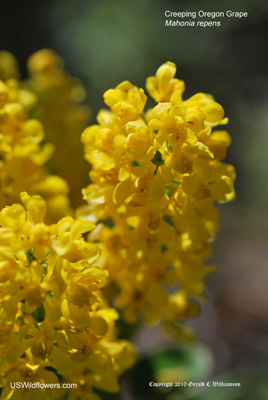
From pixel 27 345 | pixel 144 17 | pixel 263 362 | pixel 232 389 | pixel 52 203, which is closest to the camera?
pixel 27 345

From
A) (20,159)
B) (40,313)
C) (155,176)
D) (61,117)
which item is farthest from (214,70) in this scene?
(40,313)

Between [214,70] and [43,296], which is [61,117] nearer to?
[43,296]

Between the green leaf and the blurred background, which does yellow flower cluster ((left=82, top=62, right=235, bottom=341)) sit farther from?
the blurred background

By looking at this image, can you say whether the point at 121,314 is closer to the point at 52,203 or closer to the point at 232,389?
the point at 52,203

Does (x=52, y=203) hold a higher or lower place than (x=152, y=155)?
lower

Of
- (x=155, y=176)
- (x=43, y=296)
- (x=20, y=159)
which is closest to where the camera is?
(x=43, y=296)

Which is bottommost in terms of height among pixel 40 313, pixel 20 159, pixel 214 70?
pixel 214 70

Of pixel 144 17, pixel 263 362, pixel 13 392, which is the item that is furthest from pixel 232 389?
pixel 144 17

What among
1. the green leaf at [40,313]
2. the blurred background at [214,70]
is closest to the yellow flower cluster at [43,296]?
the green leaf at [40,313]
